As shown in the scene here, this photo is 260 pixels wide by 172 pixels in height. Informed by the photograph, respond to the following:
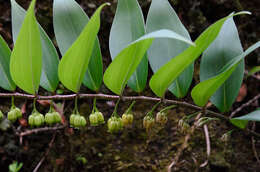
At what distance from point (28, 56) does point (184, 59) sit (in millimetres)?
427

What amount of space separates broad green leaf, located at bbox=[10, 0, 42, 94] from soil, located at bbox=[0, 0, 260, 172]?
969 mm

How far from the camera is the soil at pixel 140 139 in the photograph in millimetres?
1673

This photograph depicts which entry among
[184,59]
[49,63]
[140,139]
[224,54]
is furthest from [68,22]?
[140,139]

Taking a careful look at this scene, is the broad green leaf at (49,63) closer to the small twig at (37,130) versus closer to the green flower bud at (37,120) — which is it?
the green flower bud at (37,120)

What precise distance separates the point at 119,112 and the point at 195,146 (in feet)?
1.72

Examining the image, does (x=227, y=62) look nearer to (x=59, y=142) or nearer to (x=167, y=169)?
(x=167, y=169)

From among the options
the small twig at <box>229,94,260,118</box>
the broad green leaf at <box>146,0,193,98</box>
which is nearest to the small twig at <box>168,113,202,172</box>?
the small twig at <box>229,94,260,118</box>

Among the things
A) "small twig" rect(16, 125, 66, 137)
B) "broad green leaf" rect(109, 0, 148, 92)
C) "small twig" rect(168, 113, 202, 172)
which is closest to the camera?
"broad green leaf" rect(109, 0, 148, 92)

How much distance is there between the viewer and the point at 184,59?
702 mm

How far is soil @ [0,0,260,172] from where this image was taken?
167cm

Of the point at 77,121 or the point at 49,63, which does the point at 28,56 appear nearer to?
the point at 49,63

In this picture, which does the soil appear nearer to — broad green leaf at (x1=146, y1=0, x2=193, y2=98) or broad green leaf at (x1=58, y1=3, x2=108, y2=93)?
broad green leaf at (x1=146, y1=0, x2=193, y2=98)

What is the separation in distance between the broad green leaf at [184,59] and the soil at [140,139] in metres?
0.90

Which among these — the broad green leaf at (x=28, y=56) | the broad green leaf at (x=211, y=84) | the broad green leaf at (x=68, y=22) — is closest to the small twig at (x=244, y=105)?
the broad green leaf at (x=211, y=84)
